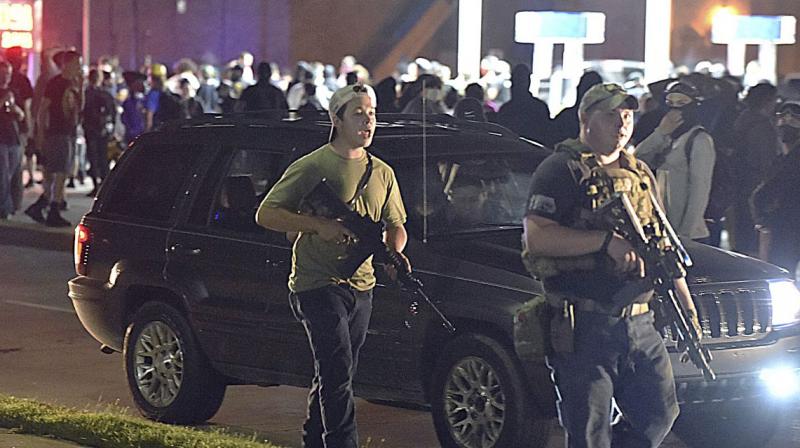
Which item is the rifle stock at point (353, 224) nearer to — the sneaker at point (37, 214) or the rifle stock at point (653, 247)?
the rifle stock at point (653, 247)

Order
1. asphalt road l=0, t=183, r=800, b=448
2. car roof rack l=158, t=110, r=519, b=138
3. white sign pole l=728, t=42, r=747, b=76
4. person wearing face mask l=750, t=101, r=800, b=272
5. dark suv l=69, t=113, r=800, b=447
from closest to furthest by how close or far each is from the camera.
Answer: dark suv l=69, t=113, r=800, b=447 → asphalt road l=0, t=183, r=800, b=448 → car roof rack l=158, t=110, r=519, b=138 → person wearing face mask l=750, t=101, r=800, b=272 → white sign pole l=728, t=42, r=747, b=76

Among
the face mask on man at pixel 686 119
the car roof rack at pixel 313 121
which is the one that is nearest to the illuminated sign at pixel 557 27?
the face mask on man at pixel 686 119

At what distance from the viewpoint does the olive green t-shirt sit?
6.71 metres

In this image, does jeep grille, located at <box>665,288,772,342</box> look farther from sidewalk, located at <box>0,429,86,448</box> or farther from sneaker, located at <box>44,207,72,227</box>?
sneaker, located at <box>44,207,72,227</box>

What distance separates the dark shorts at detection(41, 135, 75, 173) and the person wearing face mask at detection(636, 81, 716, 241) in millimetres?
8901

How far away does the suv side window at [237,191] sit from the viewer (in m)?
8.42

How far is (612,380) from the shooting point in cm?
580

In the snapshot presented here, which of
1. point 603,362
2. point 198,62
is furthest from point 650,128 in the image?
point 198,62

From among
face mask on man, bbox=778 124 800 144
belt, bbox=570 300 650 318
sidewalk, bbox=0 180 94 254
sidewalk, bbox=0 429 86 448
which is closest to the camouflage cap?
belt, bbox=570 300 650 318

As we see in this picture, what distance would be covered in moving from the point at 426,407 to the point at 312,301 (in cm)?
134

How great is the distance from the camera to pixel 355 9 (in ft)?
144

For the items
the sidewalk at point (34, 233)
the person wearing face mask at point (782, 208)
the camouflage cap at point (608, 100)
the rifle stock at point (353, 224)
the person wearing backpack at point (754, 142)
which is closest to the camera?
the camouflage cap at point (608, 100)

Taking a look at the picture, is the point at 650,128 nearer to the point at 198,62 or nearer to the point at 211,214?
the point at 211,214

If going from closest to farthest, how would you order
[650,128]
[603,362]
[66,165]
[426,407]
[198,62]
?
1. [603,362]
2. [426,407]
3. [650,128]
4. [66,165]
5. [198,62]
